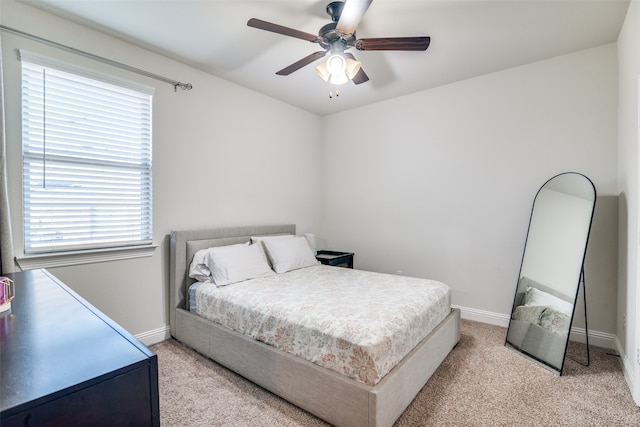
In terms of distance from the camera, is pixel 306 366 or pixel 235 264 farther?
pixel 235 264

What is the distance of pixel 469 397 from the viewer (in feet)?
6.60

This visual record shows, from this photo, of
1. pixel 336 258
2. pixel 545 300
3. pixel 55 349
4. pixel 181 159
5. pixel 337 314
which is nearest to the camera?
pixel 55 349

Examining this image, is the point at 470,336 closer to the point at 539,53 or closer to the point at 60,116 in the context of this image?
the point at 539,53

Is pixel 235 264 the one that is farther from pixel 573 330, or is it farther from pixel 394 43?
pixel 573 330

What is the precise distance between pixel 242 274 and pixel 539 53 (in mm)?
3509

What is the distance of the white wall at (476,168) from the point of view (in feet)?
9.04

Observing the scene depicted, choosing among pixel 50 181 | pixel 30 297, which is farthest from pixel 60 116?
pixel 30 297

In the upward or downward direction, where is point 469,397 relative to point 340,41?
downward

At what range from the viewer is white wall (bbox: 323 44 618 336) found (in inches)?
108

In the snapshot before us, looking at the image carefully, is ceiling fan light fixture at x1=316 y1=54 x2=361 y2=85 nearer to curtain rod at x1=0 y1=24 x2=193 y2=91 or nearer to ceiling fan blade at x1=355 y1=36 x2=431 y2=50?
ceiling fan blade at x1=355 y1=36 x2=431 y2=50

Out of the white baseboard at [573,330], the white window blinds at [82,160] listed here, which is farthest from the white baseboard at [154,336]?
the white baseboard at [573,330]

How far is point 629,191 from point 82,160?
4284 mm

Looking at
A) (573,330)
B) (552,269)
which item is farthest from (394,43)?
(573,330)

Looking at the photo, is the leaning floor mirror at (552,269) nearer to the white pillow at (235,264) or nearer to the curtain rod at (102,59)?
the white pillow at (235,264)
